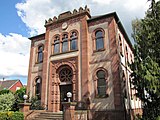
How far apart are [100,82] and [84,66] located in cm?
236

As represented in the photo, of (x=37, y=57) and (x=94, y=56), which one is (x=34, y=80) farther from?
(x=94, y=56)

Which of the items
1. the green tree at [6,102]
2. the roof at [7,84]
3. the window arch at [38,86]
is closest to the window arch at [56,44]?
the window arch at [38,86]

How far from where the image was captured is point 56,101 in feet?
60.5

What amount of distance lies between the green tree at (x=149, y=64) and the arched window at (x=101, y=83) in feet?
13.5

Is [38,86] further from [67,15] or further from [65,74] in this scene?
[67,15]

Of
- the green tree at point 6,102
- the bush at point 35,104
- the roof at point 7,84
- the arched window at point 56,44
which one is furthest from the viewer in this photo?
the roof at point 7,84

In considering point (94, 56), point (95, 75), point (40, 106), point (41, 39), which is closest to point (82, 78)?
point (95, 75)

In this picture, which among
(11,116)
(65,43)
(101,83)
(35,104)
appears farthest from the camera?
(65,43)

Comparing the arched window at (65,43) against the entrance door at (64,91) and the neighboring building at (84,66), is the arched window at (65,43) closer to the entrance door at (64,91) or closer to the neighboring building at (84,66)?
the neighboring building at (84,66)

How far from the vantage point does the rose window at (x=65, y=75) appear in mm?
18741

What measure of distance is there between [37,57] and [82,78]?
8.22 m

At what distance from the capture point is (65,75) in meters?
19.1

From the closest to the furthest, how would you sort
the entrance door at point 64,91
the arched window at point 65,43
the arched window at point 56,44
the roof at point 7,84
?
the entrance door at point 64,91
the arched window at point 65,43
the arched window at point 56,44
the roof at point 7,84

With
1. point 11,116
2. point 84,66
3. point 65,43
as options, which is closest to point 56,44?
point 65,43
